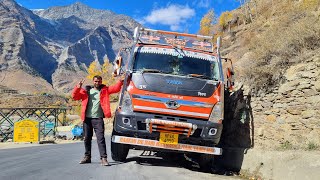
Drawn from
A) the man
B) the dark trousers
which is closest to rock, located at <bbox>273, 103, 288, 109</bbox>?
the man

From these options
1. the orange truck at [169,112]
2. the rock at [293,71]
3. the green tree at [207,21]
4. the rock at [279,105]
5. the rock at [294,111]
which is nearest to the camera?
the rock at [294,111]

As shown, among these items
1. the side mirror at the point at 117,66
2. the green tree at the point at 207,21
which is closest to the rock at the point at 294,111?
the side mirror at the point at 117,66

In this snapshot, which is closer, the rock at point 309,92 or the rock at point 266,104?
the rock at point 309,92

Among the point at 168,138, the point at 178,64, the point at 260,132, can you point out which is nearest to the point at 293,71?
the point at 260,132

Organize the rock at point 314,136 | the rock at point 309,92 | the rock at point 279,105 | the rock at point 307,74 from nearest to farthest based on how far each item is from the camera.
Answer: the rock at point 314,136, the rock at point 309,92, the rock at point 307,74, the rock at point 279,105

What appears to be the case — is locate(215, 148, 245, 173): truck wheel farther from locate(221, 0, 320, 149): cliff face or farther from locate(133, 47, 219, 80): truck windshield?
locate(133, 47, 219, 80): truck windshield

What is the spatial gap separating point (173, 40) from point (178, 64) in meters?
1.04

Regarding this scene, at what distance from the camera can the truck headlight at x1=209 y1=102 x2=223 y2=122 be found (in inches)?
335

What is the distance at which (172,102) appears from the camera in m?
8.47

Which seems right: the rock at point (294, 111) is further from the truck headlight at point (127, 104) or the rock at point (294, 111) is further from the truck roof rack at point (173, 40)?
the truck headlight at point (127, 104)

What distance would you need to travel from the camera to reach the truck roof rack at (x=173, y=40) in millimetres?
10250

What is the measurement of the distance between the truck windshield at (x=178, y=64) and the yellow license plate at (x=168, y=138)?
1.56 meters

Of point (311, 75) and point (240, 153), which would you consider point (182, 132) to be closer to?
point (240, 153)

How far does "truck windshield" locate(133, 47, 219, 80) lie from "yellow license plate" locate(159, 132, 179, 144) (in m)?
1.56
